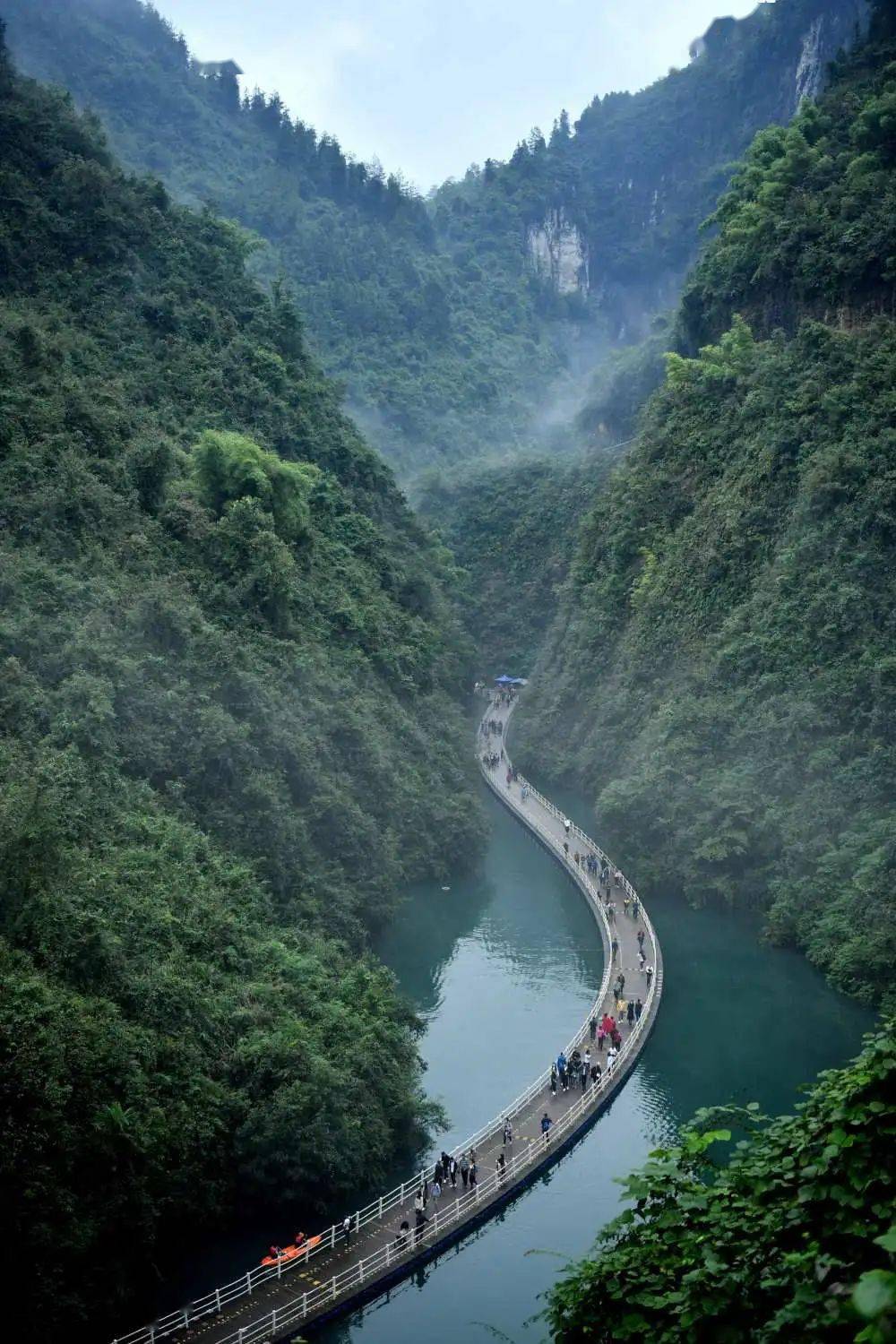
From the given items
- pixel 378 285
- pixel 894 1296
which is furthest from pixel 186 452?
pixel 378 285

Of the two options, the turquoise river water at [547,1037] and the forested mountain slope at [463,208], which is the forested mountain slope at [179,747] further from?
the forested mountain slope at [463,208]

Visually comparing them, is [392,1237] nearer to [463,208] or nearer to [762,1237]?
[762,1237]

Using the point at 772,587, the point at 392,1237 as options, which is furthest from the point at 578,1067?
the point at 772,587

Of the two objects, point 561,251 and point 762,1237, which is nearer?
point 762,1237

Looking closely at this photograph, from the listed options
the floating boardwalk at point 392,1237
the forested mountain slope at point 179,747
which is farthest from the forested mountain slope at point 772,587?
the floating boardwalk at point 392,1237

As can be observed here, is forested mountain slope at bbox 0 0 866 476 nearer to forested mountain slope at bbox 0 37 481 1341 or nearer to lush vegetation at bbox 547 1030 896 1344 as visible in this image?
forested mountain slope at bbox 0 37 481 1341
